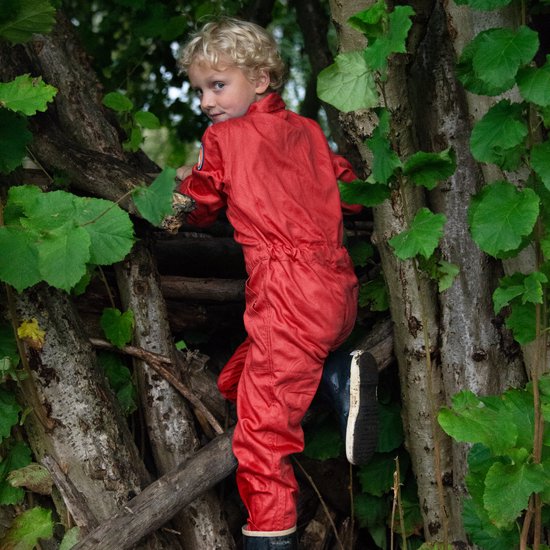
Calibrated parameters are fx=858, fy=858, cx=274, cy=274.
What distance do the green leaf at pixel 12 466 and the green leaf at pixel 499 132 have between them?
169 centimetres

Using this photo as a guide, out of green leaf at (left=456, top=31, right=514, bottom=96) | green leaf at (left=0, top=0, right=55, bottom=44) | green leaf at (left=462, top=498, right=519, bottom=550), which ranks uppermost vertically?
green leaf at (left=0, top=0, right=55, bottom=44)

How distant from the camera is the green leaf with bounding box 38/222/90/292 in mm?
2254

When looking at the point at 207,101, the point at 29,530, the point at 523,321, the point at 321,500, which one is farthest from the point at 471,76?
the point at 29,530

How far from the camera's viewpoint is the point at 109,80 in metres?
4.76

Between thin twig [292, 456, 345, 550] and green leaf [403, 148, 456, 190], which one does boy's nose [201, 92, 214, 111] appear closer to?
green leaf [403, 148, 456, 190]

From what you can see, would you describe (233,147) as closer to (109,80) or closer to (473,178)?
(473,178)

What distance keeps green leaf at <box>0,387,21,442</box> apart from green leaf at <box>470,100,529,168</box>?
5.23 ft

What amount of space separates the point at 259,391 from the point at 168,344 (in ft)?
1.73

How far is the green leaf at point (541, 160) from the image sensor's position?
2184 mm

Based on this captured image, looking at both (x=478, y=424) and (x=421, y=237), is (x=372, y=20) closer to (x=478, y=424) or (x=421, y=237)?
(x=421, y=237)

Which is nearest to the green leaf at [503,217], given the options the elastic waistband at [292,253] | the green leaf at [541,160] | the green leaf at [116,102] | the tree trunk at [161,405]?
the green leaf at [541,160]

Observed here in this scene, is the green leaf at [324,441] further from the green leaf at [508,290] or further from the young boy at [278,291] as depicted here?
the green leaf at [508,290]

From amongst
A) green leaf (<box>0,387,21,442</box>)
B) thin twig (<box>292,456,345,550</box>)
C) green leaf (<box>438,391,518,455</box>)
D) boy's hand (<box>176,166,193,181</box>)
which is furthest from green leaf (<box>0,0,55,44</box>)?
thin twig (<box>292,456,345,550</box>)

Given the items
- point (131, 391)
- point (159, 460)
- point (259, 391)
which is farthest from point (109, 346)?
point (259, 391)
